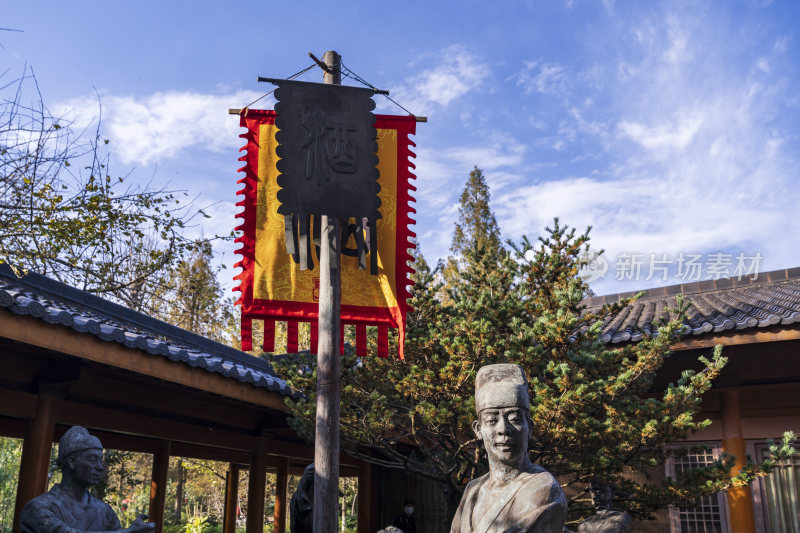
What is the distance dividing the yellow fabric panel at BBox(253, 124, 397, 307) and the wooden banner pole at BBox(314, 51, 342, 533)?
83 cm

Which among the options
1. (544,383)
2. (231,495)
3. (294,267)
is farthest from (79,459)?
(231,495)

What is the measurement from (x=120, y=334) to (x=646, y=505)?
18.2 ft

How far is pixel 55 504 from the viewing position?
4.07 meters

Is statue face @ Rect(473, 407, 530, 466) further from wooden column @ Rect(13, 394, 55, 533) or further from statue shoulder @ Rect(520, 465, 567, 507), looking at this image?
wooden column @ Rect(13, 394, 55, 533)

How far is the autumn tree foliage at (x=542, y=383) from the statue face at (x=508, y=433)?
9.66 feet

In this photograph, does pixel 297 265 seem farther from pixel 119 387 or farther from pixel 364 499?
pixel 364 499

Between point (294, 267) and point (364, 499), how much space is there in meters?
7.87

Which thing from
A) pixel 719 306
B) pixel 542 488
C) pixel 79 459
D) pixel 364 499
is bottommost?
pixel 364 499

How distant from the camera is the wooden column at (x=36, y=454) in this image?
6.29m

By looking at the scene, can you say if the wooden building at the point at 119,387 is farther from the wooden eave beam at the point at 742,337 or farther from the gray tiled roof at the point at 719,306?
the wooden eave beam at the point at 742,337

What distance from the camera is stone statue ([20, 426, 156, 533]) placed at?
400 centimetres

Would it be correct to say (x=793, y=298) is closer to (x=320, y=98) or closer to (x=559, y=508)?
(x=320, y=98)

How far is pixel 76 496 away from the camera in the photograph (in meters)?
4.24

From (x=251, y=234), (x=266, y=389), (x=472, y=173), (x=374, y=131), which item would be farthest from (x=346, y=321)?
(x=472, y=173)
